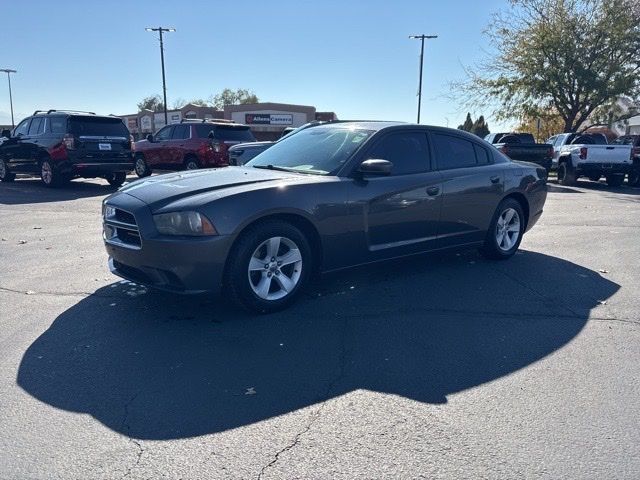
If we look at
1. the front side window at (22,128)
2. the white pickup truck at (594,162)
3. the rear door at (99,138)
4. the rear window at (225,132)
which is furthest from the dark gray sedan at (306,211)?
the white pickup truck at (594,162)

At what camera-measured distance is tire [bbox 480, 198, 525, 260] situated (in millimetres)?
6609

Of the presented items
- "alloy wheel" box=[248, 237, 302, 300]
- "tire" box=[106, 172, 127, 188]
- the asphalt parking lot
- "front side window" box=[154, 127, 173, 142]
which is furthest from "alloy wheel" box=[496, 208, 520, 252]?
"front side window" box=[154, 127, 173, 142]

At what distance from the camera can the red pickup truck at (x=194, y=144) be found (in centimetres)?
1608

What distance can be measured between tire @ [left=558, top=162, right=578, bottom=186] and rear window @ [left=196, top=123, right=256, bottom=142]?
10.5 m

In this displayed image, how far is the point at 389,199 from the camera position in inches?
207

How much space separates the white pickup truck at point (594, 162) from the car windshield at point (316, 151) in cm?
1411

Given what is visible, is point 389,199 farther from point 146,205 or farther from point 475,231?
point 146,205

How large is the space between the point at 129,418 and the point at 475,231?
454cm

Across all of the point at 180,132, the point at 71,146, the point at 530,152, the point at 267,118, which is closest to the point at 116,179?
the point at 71,146

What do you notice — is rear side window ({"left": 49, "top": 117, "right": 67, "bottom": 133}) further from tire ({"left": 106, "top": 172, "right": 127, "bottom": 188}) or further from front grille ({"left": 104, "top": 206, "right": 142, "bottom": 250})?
front grille ({"left": 104, "top": 206, "right": 142, "bottom": 250})

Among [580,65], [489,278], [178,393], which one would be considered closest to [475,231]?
[489,278]

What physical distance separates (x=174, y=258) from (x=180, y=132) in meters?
13.5

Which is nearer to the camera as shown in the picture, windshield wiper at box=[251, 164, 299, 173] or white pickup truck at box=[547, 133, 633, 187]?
windshield wiper at box=[251, 164, 299, 173]

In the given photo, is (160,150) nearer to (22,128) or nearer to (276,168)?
(22,128)
